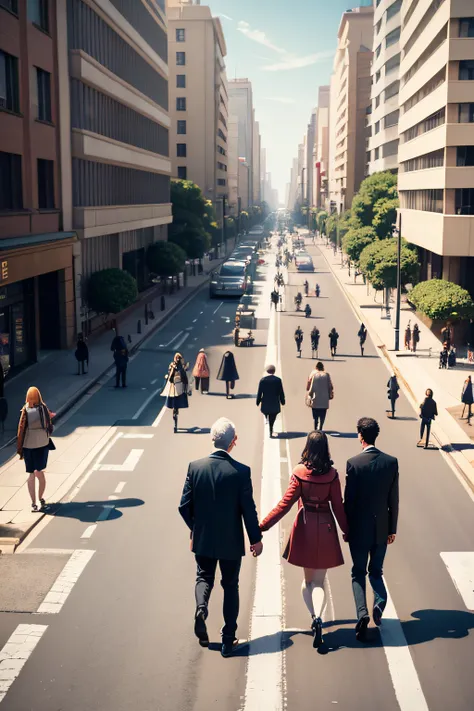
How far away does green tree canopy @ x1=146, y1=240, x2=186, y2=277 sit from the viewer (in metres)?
61.1

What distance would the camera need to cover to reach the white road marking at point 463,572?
10.4 metres

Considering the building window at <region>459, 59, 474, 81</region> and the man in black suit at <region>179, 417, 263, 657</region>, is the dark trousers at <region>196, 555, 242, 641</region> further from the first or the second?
the building window at <region>459, 59, 474, 81</region>

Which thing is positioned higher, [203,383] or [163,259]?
[163,259]

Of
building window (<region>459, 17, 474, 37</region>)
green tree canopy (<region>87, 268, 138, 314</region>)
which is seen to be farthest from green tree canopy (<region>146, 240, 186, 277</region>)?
building window (<region>459, 17, 474, 37</region>)

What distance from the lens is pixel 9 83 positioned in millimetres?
29781

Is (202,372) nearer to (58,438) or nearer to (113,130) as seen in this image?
(58,438)

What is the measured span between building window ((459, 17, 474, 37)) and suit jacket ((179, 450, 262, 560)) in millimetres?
40119

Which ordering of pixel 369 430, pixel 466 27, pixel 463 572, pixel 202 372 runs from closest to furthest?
pixel 369 430
pixel 463 572
pixel 202 372
pixel 466 27

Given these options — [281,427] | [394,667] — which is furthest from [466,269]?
[394,667]

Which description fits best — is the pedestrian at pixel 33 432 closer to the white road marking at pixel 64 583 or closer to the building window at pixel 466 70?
the white road marking at pixel 64 583

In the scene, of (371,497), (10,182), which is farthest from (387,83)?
(371,497)

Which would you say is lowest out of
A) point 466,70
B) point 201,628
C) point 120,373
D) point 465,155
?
point 120,373

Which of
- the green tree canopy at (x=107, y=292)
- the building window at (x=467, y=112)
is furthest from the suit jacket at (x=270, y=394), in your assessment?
the building window at (x=467, y=112)

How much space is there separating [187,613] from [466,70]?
130ft
